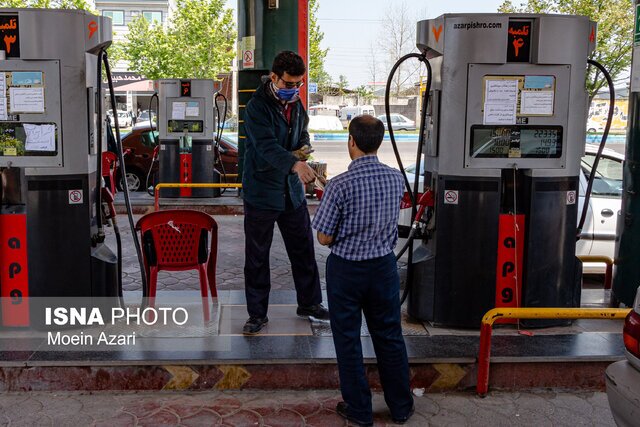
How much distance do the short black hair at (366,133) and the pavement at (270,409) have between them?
1.65 m

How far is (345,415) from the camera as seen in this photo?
434cm

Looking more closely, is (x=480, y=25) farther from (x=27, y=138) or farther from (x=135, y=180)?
(x=135, y=180)

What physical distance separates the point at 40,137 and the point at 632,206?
457cm

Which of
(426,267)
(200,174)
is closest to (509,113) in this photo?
(426,267)

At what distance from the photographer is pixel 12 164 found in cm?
509

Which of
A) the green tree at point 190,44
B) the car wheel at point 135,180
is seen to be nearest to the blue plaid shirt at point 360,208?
the car wheel at point 135,180

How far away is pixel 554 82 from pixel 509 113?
409 mm

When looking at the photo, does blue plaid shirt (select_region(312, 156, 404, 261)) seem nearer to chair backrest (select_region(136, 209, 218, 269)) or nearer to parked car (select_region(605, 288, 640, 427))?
parked car (select_region(605, 288, 640, 427))

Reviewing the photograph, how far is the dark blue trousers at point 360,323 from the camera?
405 cm

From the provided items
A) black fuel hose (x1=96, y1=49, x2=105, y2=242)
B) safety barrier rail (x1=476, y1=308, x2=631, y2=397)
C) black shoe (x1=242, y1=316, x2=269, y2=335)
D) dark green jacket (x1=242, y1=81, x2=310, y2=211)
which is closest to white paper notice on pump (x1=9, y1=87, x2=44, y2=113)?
black fuel hose (x1=96, y1=49, x2=105, y2=242)

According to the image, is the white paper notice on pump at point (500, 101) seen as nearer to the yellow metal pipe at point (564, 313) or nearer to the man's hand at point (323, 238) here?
the yellow metal pipe at point (564, 313)

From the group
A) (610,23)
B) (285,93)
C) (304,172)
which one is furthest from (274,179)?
(610,23)

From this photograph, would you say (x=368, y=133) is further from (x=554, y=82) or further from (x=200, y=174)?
(x=200, y=174)

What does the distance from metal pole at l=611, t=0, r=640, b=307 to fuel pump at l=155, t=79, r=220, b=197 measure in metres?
8.12
